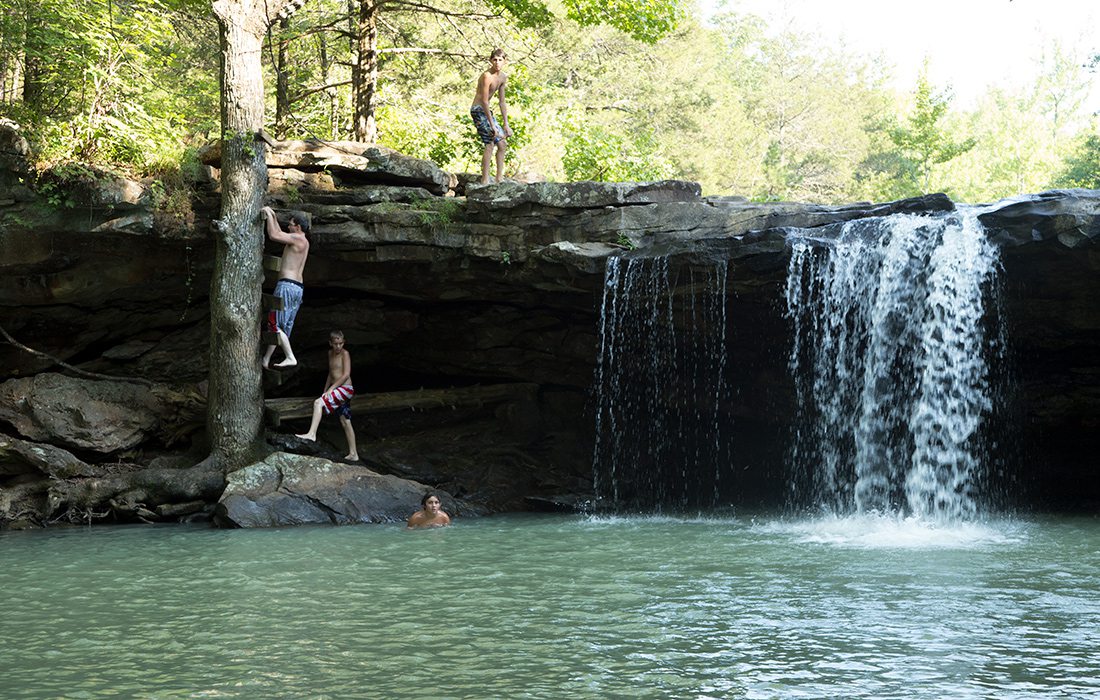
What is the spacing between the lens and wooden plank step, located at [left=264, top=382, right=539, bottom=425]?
15.0m

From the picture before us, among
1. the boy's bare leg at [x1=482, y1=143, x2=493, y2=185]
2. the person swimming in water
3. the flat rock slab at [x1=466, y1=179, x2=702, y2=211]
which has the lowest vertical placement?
the person swimming in water

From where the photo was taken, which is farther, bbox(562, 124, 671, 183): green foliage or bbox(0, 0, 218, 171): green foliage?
bbox(562, 124, 671, 183): green foliage

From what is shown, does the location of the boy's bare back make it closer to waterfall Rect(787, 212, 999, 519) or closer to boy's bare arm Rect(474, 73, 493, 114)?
boy's bare arm Rect(474, 73, 493, 114)

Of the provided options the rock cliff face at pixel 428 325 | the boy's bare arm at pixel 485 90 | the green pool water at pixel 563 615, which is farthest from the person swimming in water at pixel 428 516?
the boy's bare arm at pixel 485 90

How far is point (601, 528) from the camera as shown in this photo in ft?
40.2

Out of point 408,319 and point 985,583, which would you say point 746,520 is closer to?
point 985,583

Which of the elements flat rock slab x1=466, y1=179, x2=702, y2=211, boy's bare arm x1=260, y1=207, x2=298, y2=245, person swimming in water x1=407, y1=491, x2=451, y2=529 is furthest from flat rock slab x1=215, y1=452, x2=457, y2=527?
flat rock slab x1=466, y1=179, x2=702, y2=211

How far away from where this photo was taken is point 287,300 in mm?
13977

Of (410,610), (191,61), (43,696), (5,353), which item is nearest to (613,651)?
(410,610)

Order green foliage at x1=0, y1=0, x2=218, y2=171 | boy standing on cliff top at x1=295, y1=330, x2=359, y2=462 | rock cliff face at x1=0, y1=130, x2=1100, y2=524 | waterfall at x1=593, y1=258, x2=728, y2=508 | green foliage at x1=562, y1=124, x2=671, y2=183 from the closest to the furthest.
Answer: rock cliff face at x1=0, y1=130, x2=1100, y2=524, waterfall at x1=593, y1=258, x2=728, y2=508, green foliage at x1=0, y1=0, x2=218, y2=171, boy standing on cliff top at x1=295, y1=330, x2=359, y2=462, green foliage at x1=562, y1=124, x2=671, y2=183

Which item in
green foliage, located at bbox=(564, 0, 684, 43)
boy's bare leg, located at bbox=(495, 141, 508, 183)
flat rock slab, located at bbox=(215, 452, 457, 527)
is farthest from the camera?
green foliage, located at bbox=(564, 0, 684, 43)

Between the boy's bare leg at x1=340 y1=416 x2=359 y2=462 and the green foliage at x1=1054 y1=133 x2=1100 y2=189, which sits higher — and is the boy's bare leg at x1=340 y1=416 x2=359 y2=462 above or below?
below

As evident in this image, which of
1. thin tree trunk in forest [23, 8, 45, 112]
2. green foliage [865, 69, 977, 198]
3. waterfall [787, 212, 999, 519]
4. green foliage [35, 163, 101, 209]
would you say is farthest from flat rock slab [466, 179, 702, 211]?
green foliage [865, 69, 977, 198]

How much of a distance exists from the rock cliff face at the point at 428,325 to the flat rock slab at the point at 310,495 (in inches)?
4.2
